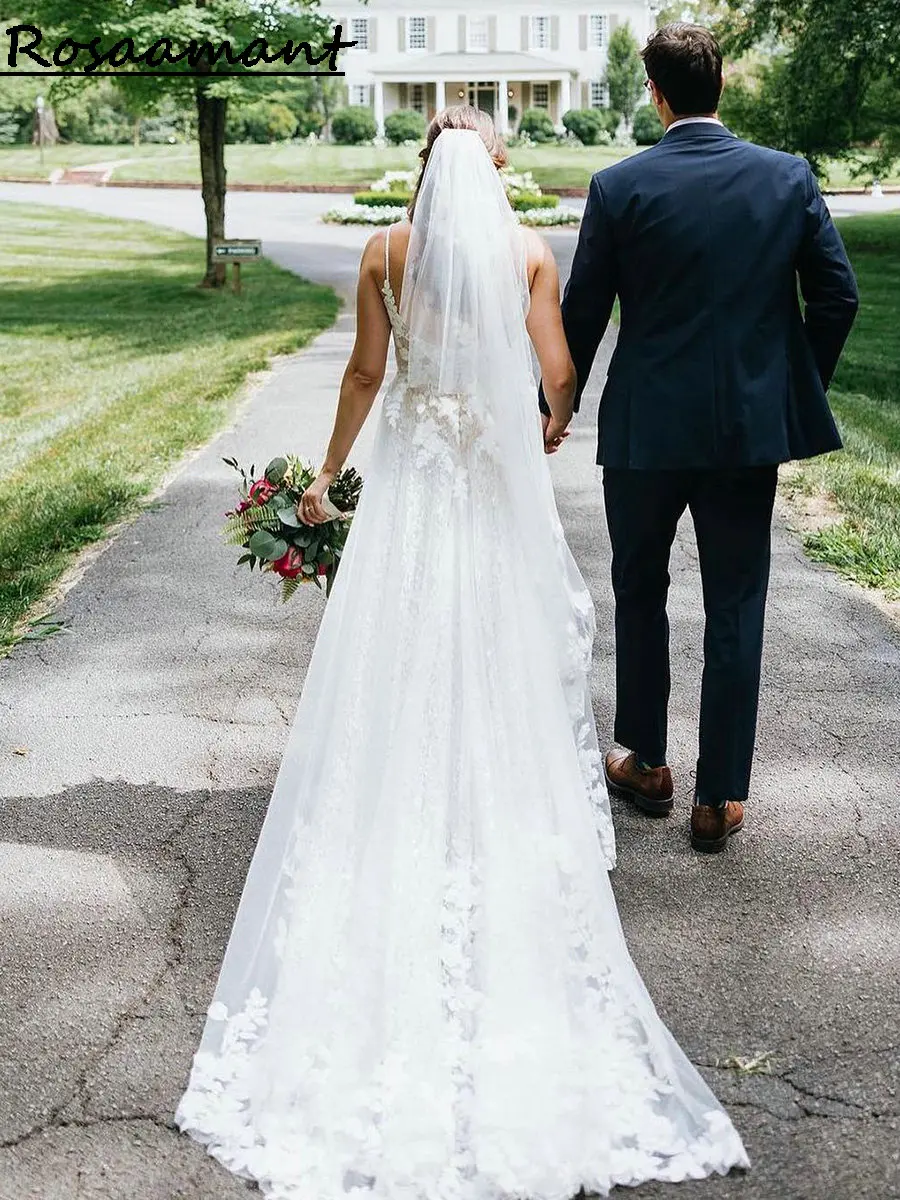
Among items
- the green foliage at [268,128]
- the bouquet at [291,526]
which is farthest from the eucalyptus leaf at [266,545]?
the green foliage at [268,128]

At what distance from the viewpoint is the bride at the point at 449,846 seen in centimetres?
267

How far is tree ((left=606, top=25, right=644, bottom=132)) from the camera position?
62.3 metres

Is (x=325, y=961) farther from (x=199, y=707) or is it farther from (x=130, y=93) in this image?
(x=130, y=93)

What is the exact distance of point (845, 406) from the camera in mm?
11672

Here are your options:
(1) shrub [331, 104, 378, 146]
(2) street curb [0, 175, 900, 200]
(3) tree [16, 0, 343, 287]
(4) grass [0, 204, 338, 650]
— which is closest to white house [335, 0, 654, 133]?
(1) shrub [331, 104, 378, 146]

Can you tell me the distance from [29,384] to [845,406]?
7.93 m

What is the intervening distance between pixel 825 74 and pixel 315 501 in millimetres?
18001

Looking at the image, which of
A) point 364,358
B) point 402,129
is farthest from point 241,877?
point 402,129

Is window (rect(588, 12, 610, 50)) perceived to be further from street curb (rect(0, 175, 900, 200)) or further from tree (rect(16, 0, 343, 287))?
tree (rect(16, 0, 343, 287))

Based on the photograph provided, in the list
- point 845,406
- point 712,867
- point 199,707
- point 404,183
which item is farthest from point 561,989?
point 404,183

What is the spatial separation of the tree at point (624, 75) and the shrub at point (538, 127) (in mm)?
5522

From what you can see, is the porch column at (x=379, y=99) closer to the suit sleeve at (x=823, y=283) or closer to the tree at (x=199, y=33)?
the tree at (x=199, y=33)

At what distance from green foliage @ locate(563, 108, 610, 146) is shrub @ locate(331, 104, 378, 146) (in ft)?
28.0

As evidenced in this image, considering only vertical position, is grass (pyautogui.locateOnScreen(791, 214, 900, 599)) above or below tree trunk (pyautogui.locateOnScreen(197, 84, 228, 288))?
below
